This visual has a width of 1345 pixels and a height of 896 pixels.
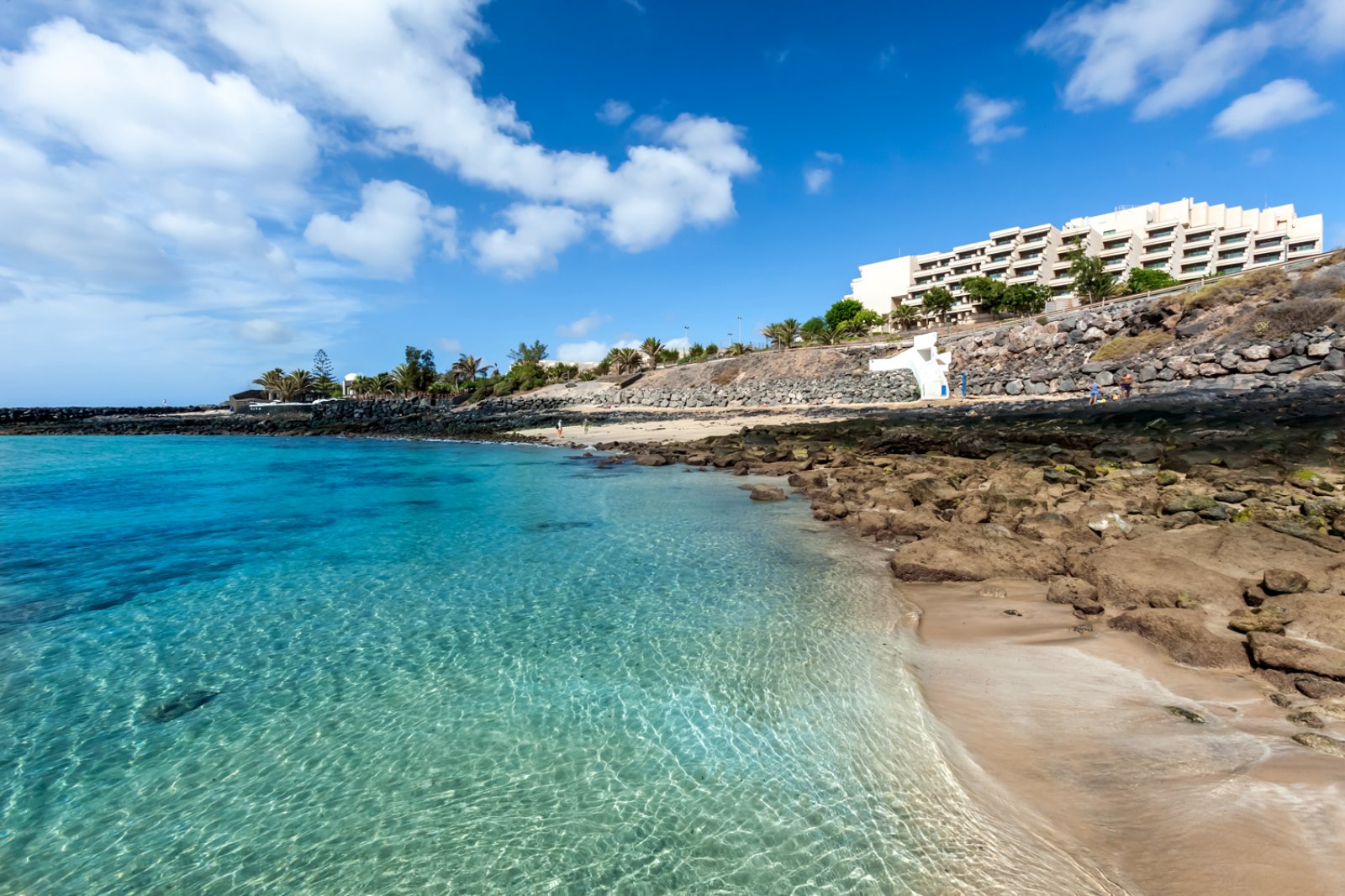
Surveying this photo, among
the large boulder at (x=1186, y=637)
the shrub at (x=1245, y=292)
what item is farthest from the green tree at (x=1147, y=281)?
the large boulder at (x=1186, y=637)

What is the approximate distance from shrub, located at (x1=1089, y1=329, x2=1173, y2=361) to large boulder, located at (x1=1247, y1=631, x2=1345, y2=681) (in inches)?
1682

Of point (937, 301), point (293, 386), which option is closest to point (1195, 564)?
point (937, 301)

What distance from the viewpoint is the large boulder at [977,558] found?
8.62 meters

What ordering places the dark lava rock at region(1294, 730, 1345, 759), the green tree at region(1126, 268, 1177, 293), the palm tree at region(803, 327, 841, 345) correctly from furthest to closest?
1. the green tree at region(1126, 268, 1177, 293)
2. the palm tree at region(803, 327, 841, 345)
3. the dark lava rock at region(1294, 730, 1345, 759)

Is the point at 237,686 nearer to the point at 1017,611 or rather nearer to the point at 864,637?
the point at 864,637

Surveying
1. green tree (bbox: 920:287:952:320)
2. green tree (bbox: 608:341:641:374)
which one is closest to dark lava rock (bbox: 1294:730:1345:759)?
green tree (bbox: 608:341:641:374)

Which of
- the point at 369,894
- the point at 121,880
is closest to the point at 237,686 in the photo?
the point at 121,880

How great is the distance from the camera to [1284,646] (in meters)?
5.43

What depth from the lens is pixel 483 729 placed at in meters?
5.36

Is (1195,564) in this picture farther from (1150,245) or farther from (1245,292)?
(1150,245)

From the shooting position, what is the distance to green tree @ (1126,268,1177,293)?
77.7m

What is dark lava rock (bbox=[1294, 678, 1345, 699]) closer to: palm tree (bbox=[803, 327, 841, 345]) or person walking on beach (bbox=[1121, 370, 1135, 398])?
person walking on beach (bbox=[1121, 370, 1135, 398])

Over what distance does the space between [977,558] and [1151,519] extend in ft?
12.3

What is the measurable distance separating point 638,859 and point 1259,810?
4.08m
